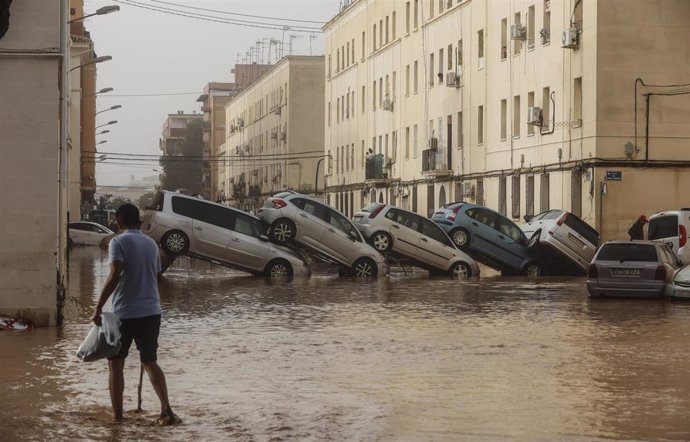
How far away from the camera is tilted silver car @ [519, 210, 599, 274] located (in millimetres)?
37688

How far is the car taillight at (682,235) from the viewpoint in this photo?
35219mm

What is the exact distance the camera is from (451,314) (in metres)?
23.3

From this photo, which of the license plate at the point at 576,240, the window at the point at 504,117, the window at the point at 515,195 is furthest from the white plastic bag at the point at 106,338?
the window at the point at 504,117

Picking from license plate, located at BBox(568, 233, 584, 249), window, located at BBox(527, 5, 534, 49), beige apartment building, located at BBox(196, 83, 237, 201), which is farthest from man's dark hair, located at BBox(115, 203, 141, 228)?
beige apartment building, located at BBox(196, 83, 237, 201)

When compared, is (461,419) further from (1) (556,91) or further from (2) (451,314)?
(1) (556,91)

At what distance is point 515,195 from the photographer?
2031 inches

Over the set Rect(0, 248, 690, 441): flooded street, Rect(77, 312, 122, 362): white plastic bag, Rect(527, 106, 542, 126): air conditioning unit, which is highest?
Rect(527, 106, 542, 126): air conditioning unit

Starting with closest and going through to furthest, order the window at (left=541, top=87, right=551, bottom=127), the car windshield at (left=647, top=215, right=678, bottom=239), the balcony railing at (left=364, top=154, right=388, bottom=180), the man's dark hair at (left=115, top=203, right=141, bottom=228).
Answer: the man's dark hair at (left=115, top=203, right=141, bottom=228)
the car windshield at (left=647, top=215, right=678, bottom=239)
the window at (left=541, top=87, right=551, bottom=127)
the balcony railing at (left=364, top=154, right=388, bottom=180)

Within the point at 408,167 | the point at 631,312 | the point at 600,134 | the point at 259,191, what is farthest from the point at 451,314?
the point at 259,191

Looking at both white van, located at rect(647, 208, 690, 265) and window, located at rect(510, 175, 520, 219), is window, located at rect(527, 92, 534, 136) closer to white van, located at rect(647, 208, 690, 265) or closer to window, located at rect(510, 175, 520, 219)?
window, located at rect(510, 175, 520, 219)

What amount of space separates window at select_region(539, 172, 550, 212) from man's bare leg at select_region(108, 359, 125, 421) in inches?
1499

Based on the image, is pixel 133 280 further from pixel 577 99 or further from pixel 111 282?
pixel 577 99

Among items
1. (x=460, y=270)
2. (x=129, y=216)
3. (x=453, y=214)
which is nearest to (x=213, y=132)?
(x=453, y=214)

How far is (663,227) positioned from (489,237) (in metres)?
4.88
